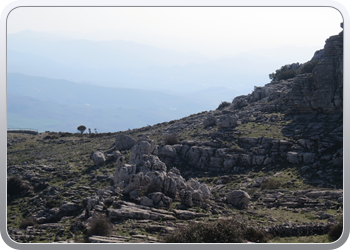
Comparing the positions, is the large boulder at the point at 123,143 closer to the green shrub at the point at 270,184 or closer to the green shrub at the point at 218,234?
the green shrub at the point at 270,184

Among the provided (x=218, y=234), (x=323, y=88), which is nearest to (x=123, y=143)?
(x=323, y=88)

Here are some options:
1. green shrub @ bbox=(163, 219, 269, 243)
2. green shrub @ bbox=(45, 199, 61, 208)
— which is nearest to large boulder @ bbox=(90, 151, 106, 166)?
green shrub @ bbox=(45, 199, 61, 208)

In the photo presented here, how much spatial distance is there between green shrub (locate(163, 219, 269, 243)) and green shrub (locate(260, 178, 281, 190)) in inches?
584

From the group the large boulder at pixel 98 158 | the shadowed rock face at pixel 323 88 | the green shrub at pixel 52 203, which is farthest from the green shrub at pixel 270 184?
the large boulder at pixel 98 158

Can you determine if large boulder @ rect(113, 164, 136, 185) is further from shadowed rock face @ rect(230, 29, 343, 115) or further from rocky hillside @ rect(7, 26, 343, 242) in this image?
shadowed rock face @ rect(230, 29, 343, 115)

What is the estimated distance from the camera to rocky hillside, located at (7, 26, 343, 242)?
1058 inches

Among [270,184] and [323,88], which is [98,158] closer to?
[270,184]

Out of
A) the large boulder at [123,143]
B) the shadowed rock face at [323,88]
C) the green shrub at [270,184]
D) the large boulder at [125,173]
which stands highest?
the shadowed rock face at [323,88]

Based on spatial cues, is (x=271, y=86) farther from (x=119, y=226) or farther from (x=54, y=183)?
(x=119, y=226)

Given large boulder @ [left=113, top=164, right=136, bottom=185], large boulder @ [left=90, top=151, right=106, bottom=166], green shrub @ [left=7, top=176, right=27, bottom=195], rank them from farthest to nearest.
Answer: large boulder @ [left=90, top=151, right=106, bottom=166] < green shrub @ [left=7, top=176, right=27, bottom=195] < large boulder @ [left=113, top=164, right=136, bottom=185]

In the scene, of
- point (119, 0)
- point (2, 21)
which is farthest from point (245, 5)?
point (2, 21)

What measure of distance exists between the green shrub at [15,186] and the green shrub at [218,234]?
27352mm

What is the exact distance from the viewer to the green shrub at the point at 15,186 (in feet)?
138

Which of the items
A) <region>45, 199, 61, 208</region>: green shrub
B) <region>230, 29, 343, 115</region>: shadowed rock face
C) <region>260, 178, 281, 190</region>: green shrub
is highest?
<region>230, 29, 343, 115</region>: shadowed rock face
